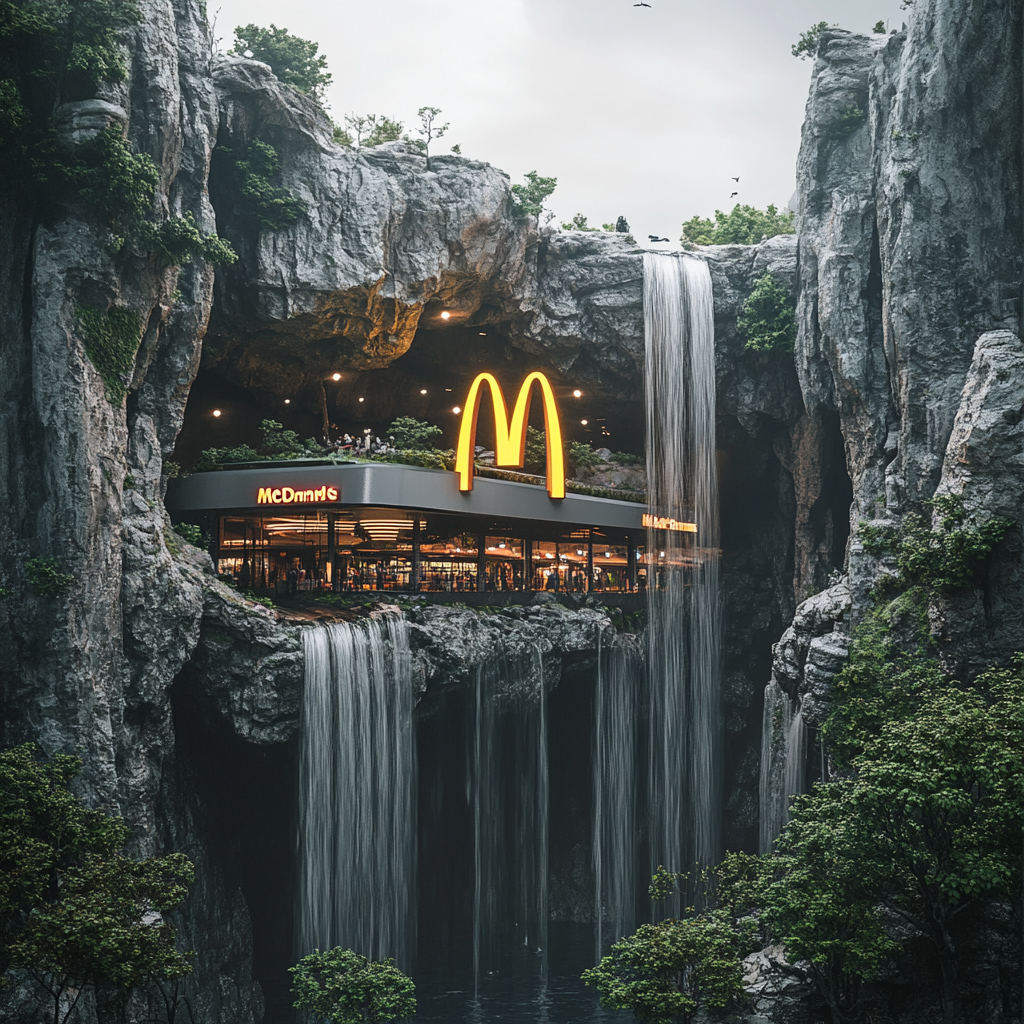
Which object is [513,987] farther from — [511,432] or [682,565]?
[511,432]

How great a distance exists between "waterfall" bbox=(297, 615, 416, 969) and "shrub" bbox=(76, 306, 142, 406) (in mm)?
8933

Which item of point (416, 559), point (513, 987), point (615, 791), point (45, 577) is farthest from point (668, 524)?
point (45, 577)

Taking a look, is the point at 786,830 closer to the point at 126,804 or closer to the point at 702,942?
the point at 702,942

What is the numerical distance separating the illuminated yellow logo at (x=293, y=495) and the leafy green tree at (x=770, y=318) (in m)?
18.5

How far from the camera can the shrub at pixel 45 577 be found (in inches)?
941

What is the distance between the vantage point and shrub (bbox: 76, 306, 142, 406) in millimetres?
25141

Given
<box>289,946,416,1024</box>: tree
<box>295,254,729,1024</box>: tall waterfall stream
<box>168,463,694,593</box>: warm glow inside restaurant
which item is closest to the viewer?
<box>289,946,416,1024</box>: tree

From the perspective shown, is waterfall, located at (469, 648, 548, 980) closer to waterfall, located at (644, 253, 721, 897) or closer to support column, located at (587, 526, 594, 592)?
waterfall, located at (644, 253, 721, 897)

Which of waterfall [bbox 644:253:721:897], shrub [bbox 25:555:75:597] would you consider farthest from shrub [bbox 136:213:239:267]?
waterfall [bbox 644:253:721:897]

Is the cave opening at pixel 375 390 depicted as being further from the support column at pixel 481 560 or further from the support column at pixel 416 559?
the support column at pixel 416 559

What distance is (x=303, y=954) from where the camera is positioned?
28.9 meters

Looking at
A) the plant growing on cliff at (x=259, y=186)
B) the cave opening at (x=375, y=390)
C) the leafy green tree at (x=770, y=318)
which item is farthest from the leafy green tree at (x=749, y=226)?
the plant growing on cliff at (x=259, y=186)

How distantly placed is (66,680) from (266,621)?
5.89 metres

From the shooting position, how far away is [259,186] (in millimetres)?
32625
